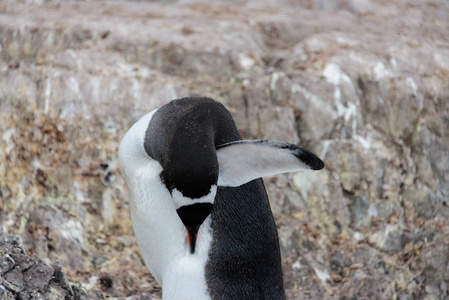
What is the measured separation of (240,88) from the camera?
4348 mm

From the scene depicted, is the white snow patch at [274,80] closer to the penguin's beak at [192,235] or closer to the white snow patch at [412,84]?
the white snow patch at [412,84]

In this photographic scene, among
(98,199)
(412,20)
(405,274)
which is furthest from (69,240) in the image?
(412,20)

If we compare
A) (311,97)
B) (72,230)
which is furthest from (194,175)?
(311,97)

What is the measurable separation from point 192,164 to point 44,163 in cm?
206

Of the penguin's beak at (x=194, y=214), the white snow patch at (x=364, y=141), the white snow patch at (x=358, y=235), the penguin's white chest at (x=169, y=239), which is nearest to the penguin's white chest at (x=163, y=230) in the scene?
the penguin's white chest at (x=169, y=239)

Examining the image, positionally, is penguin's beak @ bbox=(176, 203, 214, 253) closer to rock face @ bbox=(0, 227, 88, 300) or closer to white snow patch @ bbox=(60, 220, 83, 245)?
rock face @ bbox=(0, 227, 88, 300)

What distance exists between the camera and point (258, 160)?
2.40 m

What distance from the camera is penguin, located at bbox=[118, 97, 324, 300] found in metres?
2.42

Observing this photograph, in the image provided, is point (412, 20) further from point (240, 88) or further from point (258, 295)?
point (258, 295)

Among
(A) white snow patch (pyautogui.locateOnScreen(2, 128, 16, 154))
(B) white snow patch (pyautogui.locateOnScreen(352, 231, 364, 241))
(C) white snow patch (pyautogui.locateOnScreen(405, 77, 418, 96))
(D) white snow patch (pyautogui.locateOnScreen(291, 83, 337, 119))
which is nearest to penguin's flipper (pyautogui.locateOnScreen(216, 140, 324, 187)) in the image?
(B) white snow patch (pyautogui.locateOnScreen(352, 231, 364, 241))

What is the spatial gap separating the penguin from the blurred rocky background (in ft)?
2.41

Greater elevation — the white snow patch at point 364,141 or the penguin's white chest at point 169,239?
the penguin's white chest at point 169,239

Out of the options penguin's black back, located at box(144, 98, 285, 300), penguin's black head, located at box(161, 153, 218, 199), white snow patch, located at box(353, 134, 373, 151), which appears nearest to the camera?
penguin's black head, located at box(161, 153, 218, 199)

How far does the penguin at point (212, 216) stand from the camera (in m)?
2.42
